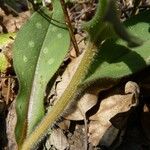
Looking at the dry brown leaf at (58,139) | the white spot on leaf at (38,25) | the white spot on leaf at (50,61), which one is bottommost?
the dry brown leaf at (58,139)

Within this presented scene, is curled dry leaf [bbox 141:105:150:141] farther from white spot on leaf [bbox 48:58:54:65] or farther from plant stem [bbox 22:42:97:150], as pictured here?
white spot on leaf [bbox 48:58:54:65]

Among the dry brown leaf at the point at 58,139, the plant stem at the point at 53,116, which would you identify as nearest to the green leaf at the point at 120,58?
the plant stem at the point at 53,116

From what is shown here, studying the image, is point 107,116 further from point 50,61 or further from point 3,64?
point 3,64

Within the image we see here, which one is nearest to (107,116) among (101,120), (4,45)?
(101,120)

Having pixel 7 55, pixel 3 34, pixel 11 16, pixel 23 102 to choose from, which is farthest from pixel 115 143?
pixel 11 16

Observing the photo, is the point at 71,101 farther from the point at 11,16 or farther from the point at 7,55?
the point at 11,16

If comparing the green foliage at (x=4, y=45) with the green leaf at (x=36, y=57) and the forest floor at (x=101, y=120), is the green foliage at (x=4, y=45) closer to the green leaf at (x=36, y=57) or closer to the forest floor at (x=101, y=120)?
the forest floor at (x=101, y=120)
